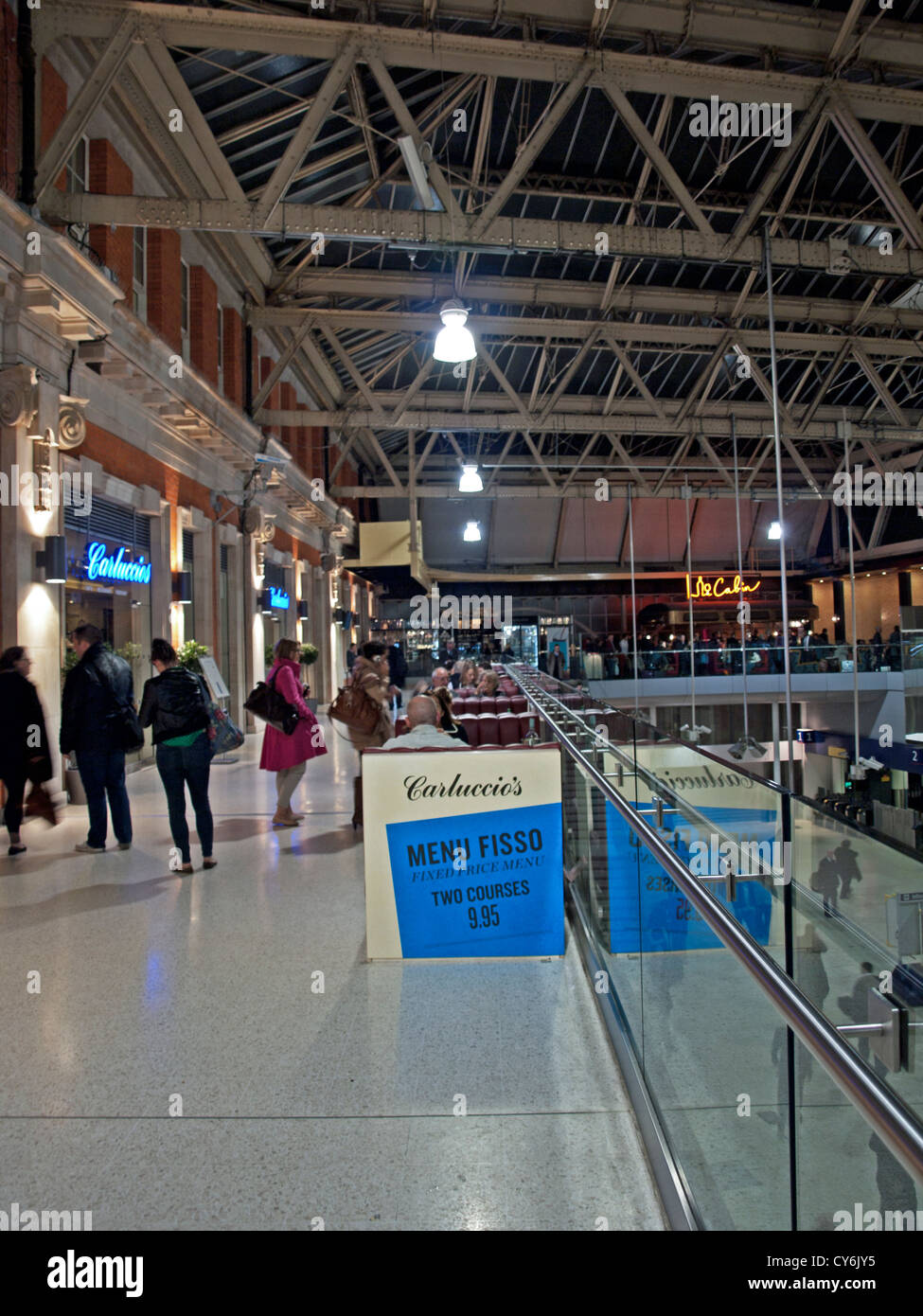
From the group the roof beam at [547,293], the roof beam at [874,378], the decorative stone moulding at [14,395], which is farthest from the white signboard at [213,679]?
the roof beam at [874,378]

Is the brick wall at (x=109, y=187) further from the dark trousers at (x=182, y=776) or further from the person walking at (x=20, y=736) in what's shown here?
the dark trousers at (x=182, y=776)

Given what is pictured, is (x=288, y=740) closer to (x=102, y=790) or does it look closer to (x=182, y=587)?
(x=102, y=790)

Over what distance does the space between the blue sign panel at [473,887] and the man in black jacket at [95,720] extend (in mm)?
3308

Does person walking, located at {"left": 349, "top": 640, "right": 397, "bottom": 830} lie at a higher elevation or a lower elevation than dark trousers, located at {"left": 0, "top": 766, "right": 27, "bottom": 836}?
higher

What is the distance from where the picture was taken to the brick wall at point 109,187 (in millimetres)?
9664

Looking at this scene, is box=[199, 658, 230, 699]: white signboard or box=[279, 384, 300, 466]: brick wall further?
box=[279, 384, 300, 466]: brick wall

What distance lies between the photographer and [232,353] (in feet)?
48.8

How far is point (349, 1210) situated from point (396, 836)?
2012mm

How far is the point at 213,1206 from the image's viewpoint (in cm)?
223

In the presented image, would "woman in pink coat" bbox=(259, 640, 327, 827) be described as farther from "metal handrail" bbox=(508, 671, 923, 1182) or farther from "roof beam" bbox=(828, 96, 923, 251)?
"roof beam" bbox=(828, 96, 923, 251)

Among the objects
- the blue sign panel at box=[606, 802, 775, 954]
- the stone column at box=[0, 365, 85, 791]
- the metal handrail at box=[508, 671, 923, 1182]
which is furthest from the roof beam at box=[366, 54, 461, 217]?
the metal handrail at box=[508, 671, 923, 1182]

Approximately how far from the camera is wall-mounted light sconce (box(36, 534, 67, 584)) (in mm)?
8234

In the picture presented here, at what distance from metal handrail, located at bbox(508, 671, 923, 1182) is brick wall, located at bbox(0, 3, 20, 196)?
28.3 ft
